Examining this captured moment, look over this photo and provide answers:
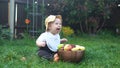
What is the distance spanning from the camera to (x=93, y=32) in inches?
472

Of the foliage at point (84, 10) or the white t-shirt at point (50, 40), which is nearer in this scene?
the white t-shirt at point (50, 40)

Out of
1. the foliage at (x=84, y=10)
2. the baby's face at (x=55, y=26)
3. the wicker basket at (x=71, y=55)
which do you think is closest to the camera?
the wicker basket at (x=71, y=55)

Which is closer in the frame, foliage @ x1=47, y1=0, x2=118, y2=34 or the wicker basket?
the wicker basket

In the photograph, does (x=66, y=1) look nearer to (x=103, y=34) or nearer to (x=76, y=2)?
(x=76, y=2)

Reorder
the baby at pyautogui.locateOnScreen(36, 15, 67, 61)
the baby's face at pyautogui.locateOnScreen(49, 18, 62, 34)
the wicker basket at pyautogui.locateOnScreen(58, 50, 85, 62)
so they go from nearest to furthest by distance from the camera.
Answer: the wicker basket at pyautogui.locateOnScreen(58, 50, 85, 62), the baby at pyautogui.locateOnScreen(36, 15, 67, 61), the baby's face at pyautogui.locateOnScreen(49, 18, 62, 34)

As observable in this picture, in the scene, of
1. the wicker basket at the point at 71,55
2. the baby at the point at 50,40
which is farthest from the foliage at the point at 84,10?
the wicker basket at the point at 71,55

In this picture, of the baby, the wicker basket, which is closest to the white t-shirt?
the baby

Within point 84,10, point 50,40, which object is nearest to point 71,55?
point 50,40

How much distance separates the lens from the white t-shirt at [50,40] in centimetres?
541

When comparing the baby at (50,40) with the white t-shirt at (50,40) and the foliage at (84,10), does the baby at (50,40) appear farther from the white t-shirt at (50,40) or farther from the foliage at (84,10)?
the foliage at (84,10)

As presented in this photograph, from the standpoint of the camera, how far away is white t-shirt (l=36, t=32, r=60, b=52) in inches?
213

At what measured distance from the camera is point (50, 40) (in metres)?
5.45

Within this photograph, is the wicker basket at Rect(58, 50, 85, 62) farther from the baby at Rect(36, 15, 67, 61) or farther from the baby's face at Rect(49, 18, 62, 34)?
the baby's face at Rect(49, 18, 62, 34)

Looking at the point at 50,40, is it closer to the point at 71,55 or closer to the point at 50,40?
the point at 50,40
